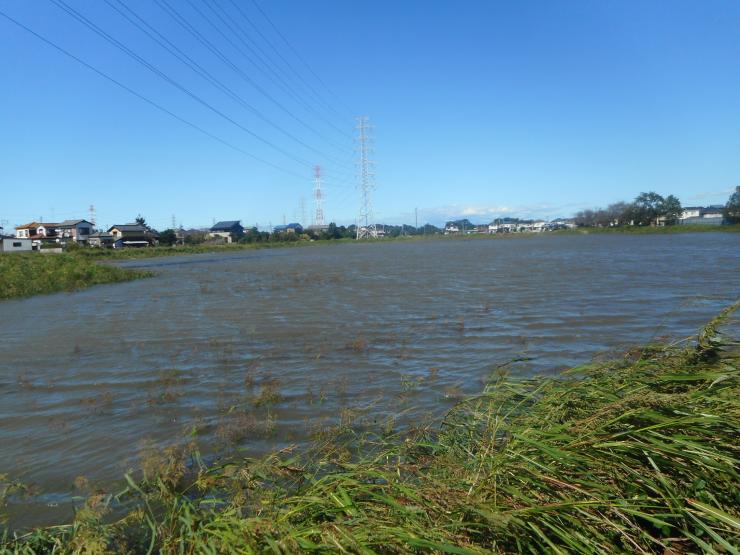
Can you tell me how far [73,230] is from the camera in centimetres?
7338

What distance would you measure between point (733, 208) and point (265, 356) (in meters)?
82.5

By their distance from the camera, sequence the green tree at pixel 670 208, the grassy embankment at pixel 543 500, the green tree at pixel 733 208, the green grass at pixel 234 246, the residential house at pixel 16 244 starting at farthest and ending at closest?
the green tree at pixel 670 208
the green tree at pixel 733 208
the residential house at pixel 16 244
the green grass at pixel 234 246
the grassy embankment at pixel 543 500

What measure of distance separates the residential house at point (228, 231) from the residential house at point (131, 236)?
15.4m

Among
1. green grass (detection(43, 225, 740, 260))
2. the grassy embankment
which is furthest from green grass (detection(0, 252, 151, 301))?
the grassy embankment

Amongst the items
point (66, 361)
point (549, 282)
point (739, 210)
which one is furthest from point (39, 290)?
point (739, 210)

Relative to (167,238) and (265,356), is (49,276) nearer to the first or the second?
(265,356)

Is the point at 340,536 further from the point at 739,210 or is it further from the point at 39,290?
the point at 739,210

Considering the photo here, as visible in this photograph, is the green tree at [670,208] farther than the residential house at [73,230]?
Yes

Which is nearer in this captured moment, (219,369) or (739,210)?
(219,369)

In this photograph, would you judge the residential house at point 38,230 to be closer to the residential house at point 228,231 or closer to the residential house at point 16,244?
the residential house at point 16,244

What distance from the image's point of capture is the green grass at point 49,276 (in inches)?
773

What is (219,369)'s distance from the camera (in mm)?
7180

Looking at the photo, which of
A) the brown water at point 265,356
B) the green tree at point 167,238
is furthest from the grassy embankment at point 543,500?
the green tree at point 167,238

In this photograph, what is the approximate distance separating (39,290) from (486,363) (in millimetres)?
20548
